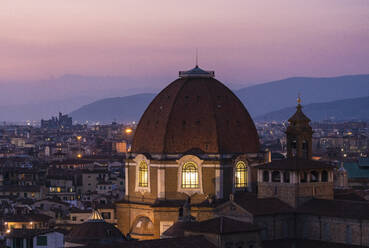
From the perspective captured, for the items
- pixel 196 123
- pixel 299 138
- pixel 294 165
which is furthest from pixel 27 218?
pixel 294 165

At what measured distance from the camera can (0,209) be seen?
4279 inches

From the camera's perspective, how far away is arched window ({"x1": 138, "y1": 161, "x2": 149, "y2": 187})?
258 ft

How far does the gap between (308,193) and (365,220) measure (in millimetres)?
5792

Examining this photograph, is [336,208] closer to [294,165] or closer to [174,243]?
[294,165]

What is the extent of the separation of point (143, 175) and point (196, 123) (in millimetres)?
4784

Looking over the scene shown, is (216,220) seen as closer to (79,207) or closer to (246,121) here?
(246,121)

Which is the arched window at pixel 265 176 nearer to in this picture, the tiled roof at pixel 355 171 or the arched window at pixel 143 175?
the arched window at pixel 143 175

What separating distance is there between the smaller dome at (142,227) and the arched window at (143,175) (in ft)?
7.14

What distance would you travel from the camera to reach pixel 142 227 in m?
78.2

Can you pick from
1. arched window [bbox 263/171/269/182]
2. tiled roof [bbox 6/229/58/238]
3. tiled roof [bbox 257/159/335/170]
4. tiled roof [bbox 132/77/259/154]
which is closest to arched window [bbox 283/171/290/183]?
tiled roof [bbox 257/159/335/170]

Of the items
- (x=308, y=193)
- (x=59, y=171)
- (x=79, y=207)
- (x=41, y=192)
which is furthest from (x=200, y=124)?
(x=59, y=171)

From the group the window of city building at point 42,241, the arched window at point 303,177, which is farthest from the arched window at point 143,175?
the arched window at point 303,177

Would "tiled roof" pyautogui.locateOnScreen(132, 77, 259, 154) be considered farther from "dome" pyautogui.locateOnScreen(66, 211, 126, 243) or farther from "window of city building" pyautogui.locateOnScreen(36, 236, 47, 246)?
"window of city building" pyautogui.locateOnScreen(36, 236, 47, 246)

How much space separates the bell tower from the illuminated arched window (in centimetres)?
642
